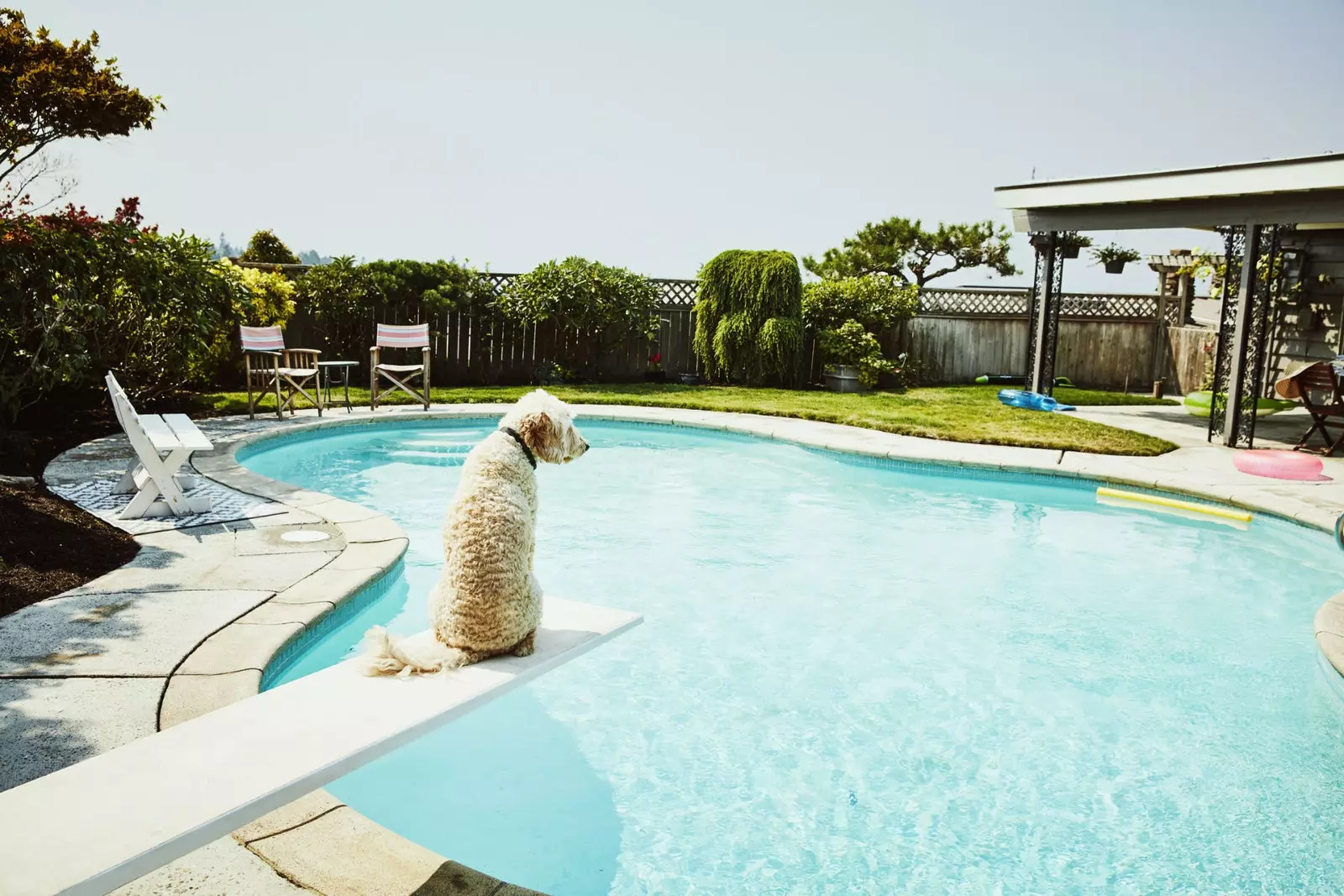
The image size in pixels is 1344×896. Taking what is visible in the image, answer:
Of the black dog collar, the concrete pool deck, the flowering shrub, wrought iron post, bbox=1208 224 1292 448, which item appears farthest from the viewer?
wrought iron post, bbox=1208 224 1292 448

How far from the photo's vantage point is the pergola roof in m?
8.02

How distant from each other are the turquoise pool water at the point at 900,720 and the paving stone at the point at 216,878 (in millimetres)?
898

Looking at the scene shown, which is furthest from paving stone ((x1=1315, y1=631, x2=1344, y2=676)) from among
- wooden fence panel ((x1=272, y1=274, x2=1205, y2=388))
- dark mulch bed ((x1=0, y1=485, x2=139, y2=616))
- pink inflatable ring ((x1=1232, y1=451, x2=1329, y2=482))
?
wooden fence panel ((x1=272, y1=274, x2=1205, y2=388))

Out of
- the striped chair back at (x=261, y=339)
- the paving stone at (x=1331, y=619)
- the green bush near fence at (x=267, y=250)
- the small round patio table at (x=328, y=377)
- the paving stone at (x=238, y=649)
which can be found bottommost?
the paving stone at (x=1331, y=619)

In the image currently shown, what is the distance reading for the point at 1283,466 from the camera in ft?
24.5

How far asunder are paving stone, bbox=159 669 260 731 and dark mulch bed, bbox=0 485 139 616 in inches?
45.7

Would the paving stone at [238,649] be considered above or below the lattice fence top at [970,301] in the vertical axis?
below

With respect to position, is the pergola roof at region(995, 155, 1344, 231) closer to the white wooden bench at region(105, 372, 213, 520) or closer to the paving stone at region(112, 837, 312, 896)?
the white wooden bench at region(105, 372, 213, 520)

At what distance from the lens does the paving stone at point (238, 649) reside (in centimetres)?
291

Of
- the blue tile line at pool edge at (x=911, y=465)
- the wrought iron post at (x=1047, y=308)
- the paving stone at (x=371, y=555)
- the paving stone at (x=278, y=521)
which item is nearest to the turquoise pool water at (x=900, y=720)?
the paving stone at (x=371, y=555)

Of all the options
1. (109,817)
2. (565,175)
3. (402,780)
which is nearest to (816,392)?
(402,780)

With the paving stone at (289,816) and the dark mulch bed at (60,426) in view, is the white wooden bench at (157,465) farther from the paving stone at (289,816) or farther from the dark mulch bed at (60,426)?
the paving stone at (289,816)

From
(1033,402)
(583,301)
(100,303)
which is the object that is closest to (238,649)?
(100,303)

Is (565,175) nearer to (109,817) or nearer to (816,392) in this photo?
(816,392)
